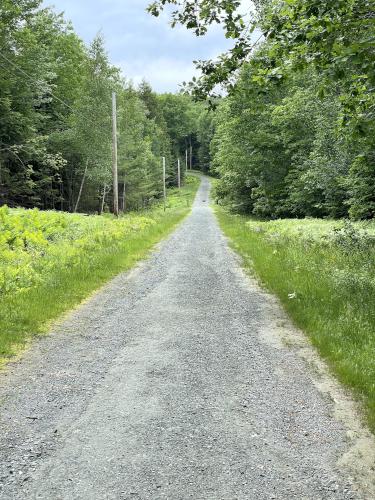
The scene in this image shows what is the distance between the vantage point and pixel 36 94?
2905 centimetres

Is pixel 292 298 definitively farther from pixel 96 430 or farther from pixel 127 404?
pixel 96 430

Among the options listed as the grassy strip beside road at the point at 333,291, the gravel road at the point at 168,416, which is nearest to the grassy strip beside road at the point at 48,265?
the gravel road at the point at 168,416

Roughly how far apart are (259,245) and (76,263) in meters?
7.09

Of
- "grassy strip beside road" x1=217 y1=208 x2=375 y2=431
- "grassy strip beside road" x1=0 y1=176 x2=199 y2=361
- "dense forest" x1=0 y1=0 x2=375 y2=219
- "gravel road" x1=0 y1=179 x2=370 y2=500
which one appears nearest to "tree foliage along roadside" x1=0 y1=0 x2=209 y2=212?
"dense forest" x1=0 y1=0 x2=375 y2=219

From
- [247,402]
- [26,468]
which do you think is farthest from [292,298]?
[26,468]

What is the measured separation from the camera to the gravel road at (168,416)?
9.53 ft

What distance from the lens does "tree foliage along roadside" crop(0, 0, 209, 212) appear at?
88.7ft

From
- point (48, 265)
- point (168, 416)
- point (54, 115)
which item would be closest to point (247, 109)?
point (54, 115)

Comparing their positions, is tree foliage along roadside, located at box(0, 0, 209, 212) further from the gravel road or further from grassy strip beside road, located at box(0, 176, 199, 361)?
the gravel road

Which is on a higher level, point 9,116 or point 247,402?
point 9,116

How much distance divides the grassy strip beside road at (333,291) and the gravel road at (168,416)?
0.42 meters

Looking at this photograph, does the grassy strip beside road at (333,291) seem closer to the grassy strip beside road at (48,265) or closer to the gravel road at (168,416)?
the gravel road at (168,416)

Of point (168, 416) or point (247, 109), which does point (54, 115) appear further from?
point (168, 416)

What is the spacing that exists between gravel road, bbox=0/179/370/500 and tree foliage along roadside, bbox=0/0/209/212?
2045cm
